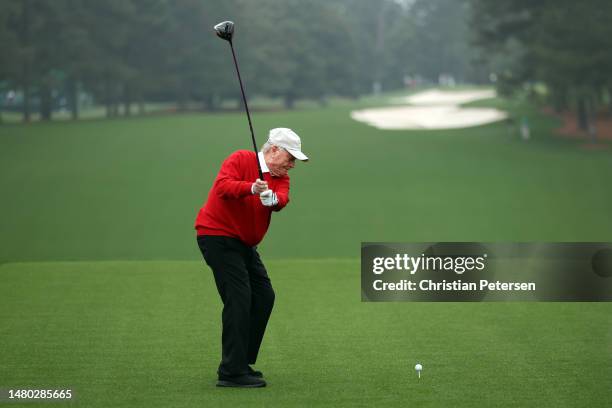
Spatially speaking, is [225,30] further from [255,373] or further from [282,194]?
[255,373]

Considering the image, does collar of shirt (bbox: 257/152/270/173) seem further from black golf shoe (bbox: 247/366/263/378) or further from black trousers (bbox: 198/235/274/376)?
black golf shoe (bbox: 247/366/263/378)

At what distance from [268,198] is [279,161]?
41 cm

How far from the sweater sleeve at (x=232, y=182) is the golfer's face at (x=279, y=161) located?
211mm

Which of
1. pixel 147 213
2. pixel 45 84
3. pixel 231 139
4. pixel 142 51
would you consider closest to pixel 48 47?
pixel 45 84

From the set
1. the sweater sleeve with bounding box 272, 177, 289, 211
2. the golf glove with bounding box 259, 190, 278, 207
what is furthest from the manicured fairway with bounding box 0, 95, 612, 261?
the golf glove with bounding box 259, 190, 278, 207

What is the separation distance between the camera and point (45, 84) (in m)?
63.1

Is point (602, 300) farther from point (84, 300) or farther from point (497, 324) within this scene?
point (84, 300)

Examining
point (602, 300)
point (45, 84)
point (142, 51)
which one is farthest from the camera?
point (142, 51)

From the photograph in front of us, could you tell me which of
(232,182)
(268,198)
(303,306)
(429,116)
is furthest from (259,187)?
(429,116)

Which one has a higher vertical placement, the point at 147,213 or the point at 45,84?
the point at 45,84

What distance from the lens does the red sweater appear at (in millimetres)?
7324

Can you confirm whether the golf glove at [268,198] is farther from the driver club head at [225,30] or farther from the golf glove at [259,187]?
the driver club head at [225,30]

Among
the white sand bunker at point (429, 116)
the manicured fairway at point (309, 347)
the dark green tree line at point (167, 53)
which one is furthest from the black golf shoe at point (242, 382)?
the dark green tree line at point (167, 53)

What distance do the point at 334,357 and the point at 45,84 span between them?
57045mm
